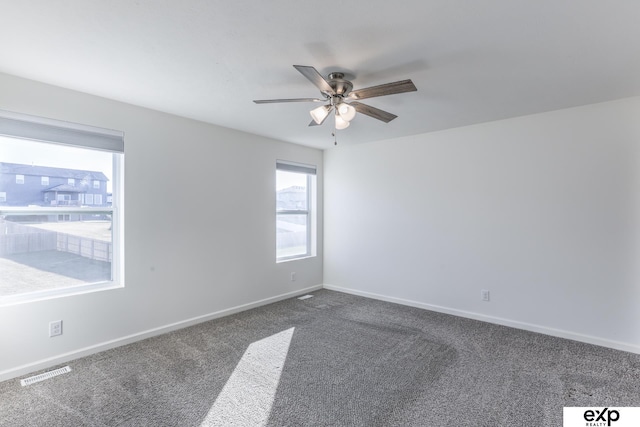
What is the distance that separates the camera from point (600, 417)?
6.61 feet

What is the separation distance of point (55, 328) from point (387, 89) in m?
3.21

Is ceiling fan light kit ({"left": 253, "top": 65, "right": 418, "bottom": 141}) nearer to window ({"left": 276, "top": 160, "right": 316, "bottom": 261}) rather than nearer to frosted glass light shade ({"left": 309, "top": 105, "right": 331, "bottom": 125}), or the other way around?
frosted glass light shade ({"left": 309, "top": 105, "right": 331, "bottom": 125})

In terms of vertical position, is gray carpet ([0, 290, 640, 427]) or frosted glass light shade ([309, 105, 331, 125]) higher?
frosted glass light shade ([309, 105, 331, 125])

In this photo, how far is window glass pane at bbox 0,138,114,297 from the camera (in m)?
2.55

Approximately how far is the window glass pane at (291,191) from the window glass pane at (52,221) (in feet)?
7.10

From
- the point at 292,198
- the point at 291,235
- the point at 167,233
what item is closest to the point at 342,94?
the point at 167,233

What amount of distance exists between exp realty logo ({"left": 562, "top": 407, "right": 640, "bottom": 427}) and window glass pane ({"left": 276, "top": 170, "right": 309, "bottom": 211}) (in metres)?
3.70

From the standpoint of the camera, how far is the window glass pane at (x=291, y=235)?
4.75m

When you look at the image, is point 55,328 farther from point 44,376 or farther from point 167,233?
point 167,233

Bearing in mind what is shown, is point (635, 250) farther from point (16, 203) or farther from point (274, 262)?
point (16, 203)

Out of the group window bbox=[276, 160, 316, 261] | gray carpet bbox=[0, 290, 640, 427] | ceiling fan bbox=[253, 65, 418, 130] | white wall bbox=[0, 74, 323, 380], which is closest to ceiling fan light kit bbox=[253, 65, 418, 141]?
ceiling fan bbox=[253, 65, 418, 130]

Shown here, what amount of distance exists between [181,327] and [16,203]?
6.04 feet

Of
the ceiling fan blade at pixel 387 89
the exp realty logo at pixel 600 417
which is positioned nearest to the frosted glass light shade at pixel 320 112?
the ceiling fan blade at pixel 387 89

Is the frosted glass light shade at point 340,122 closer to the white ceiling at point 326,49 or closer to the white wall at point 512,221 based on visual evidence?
the white ceiling at point 326,49
